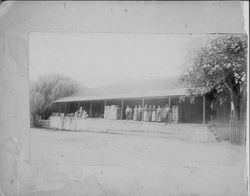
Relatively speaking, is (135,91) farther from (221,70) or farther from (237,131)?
(237,131)

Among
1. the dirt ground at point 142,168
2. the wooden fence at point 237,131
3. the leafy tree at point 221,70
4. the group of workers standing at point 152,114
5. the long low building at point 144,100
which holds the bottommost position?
the dirt ground at point 142,168

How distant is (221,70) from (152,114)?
2.07 feet

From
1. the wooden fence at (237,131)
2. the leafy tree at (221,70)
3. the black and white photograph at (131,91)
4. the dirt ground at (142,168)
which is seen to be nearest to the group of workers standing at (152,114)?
the black and white photograph at (131,91)

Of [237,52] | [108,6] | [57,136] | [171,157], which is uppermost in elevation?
[108,6]

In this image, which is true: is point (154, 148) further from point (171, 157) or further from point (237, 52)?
point (237, 52)

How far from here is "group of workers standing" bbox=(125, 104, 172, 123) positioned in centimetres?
244

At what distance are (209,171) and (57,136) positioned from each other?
1194 millimetres

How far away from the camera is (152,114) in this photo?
2441 millimetres

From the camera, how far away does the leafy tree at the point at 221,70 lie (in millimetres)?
2400

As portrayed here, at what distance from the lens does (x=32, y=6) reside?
2398mm

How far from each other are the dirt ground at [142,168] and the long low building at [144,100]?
21cm

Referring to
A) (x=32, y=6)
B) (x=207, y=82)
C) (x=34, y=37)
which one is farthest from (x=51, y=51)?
(x=207, y=82)

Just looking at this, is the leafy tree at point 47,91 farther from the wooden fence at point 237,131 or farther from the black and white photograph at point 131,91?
the wooden fence at point 237,131

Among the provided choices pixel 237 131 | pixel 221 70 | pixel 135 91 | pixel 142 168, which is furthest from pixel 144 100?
pixel 237 131
